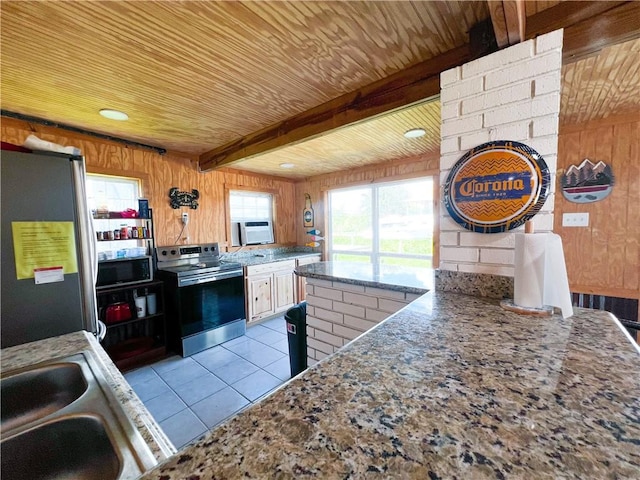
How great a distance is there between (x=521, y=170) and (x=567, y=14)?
732mm

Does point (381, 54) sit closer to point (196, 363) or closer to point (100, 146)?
point (100, 146)

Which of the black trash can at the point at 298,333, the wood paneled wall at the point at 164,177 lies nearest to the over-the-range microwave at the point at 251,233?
the wood paneled wall at the point at 164,177

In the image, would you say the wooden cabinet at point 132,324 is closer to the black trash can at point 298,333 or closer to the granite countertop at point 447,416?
the black trash can at point 298,333

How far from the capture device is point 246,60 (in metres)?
1.57

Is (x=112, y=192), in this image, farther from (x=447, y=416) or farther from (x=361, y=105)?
(x=447, y=416)

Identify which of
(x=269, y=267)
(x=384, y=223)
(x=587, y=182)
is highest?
(x=587, y=182)

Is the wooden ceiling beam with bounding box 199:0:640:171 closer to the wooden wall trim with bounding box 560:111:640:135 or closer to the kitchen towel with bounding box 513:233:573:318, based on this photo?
the kitchen towel with bounding box 513:233:573:318

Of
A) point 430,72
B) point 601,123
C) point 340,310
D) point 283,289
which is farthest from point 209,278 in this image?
point 601,123

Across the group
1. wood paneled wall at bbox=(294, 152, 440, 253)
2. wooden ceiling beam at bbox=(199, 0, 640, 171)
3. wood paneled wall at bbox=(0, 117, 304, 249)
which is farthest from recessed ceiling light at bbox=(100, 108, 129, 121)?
wood paneled wall at bbox=(294, 152, 440, 253)

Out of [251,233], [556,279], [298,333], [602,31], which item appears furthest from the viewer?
[251,233]

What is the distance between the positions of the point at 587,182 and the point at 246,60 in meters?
3.30

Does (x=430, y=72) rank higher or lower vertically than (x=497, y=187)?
higher

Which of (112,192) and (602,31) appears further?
(112,192)

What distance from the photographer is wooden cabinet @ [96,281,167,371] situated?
8.46ft
